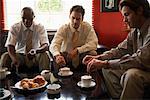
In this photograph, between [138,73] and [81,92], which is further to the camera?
[81,92]

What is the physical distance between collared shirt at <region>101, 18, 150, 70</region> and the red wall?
1.64 metres

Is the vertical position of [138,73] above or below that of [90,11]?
below

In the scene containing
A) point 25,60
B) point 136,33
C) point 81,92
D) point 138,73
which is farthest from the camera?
point 25,60

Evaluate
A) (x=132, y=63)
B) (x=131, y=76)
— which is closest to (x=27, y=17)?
(x=132, y=63)

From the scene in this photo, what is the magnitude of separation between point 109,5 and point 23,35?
147cm

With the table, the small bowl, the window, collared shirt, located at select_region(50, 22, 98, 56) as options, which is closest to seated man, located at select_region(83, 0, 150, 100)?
the table

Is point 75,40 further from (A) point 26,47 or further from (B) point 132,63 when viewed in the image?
(B) point 132,63

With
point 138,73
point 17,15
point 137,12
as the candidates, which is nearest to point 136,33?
point 137,12

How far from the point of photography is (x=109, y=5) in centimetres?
418

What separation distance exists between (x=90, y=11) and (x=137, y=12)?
209cm

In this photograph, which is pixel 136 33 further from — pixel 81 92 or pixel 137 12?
pixel 81 92

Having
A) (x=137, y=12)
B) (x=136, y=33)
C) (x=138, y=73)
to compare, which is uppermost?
(x=137, y=12)

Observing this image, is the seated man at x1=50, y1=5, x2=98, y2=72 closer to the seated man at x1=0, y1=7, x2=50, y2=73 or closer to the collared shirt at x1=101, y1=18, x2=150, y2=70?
the seated man at x1=0, y1=7, x2=50, y2=73

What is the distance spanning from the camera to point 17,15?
14.1 feet
